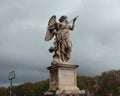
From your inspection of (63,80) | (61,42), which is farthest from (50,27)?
(63,80)

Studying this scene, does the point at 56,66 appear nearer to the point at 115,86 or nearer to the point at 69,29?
the point at 69,29

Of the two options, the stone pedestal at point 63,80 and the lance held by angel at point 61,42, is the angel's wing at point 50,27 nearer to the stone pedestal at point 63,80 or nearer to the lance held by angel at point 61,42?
the lance held by angel at point 61,42

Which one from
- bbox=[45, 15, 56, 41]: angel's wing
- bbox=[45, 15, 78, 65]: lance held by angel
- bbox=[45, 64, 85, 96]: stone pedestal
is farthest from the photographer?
bbox=[45, 15, 56, 41]: angel's wing

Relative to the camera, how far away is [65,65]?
67.2 feet

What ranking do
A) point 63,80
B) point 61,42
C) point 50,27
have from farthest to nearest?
point 50,27 → point 61,42 → point 63,80

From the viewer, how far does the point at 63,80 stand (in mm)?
20438

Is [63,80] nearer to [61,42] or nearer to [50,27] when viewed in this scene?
[61,42]

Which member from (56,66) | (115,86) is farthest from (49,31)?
(115,86)

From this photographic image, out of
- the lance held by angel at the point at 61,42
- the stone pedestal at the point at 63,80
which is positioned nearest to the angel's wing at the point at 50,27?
the lance held by angel at the point at 61,42

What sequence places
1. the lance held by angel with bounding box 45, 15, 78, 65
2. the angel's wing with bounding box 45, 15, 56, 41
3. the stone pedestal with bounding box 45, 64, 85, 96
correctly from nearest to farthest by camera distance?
the stone pedestal with bounding box 45, 64, 85, 96
the lance held by angel with bounding box 45, 15, 78, 65
the angel's wing with bounding box 45, 15, 56, 41

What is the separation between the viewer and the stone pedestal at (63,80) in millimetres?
20203

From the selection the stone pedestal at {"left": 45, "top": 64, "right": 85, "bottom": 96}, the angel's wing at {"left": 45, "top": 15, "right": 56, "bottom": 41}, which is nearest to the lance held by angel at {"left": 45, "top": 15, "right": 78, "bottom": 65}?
the angel's wing at {"left": 45, "top": 15, "right": 56, "bottom": 41}

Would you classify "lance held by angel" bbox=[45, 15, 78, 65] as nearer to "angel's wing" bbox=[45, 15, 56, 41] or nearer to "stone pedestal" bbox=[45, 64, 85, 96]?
"angel's wing" bbox=[45, 15, 56, 41]

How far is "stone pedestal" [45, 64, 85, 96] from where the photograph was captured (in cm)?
2020
